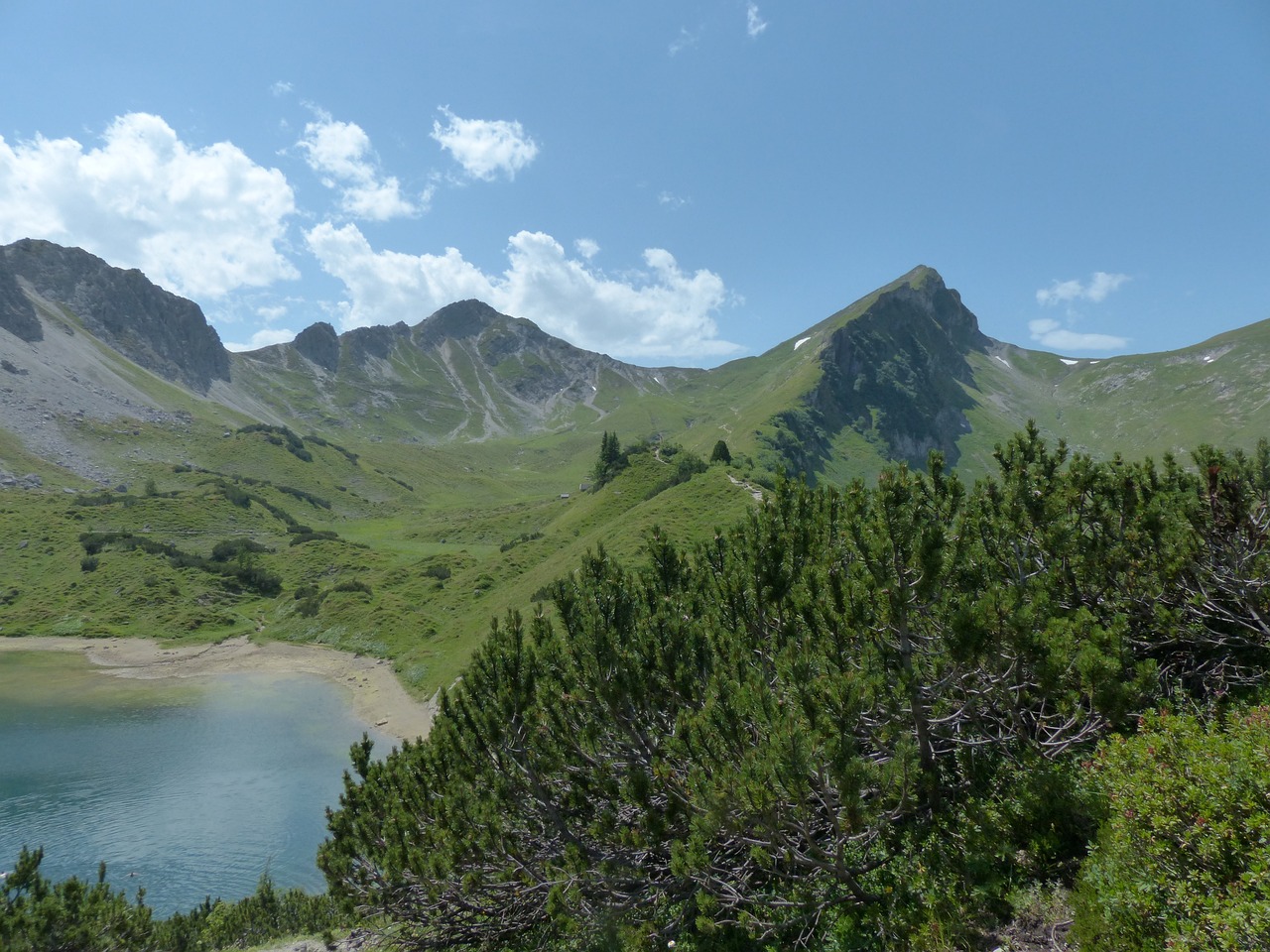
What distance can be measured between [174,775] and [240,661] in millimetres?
27048

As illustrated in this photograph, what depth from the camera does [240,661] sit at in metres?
62.0

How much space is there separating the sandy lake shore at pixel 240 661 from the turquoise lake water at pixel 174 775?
1800mm

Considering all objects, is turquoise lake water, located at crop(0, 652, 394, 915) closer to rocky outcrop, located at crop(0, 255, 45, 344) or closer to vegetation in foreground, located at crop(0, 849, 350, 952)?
vegetation in foreground, located at crop(0, 849, 350, 952)

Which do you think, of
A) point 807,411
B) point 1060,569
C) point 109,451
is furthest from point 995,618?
point 109,451

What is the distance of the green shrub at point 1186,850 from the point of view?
15.5ft

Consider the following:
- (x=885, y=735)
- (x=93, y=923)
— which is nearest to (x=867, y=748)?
(x=885, y=735)

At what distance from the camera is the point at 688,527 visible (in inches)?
1834

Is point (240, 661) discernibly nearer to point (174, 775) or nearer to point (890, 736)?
point (174, 775)

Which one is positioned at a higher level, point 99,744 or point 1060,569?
point 1060,569

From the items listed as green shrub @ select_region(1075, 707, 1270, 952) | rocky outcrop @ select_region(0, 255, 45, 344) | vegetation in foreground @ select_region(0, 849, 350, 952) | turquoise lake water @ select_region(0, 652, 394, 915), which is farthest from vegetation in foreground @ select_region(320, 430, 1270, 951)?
rocky outcrop @ select_region(0, 255, 45, 344)

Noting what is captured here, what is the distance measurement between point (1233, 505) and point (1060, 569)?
2494mm

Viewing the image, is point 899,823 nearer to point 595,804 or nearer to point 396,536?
point 595,804

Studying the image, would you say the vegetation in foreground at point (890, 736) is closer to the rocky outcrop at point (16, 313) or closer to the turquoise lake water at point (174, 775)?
the turquoise lake water at point (174, 775)

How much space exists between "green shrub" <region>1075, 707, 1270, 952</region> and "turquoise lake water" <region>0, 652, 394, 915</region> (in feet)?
111
